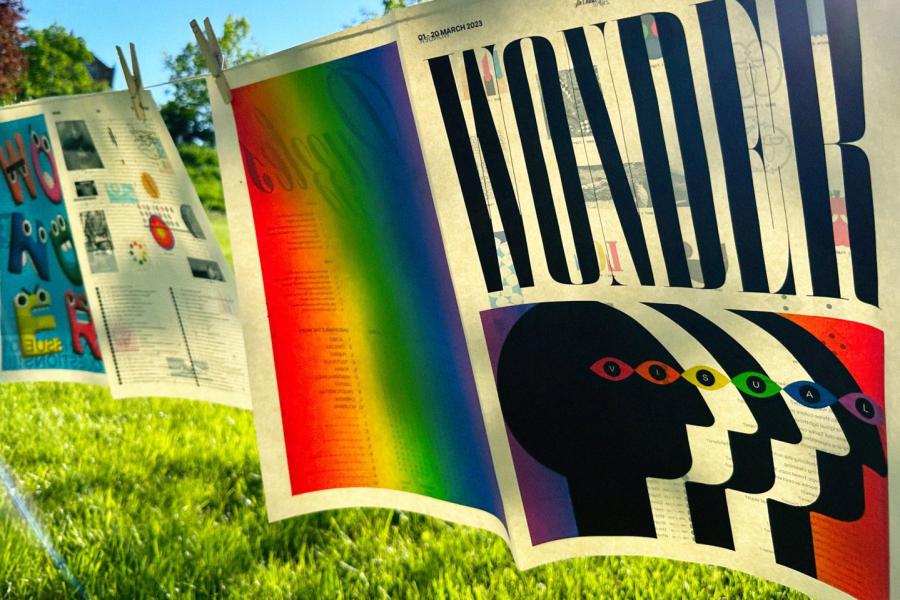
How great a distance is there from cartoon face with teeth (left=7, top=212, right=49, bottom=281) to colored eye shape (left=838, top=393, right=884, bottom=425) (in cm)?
159

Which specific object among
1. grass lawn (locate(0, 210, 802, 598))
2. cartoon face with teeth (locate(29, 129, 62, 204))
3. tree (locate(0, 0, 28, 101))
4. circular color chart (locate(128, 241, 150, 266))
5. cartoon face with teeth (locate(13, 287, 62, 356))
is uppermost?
tree (locate(0, 0, 28, 101))

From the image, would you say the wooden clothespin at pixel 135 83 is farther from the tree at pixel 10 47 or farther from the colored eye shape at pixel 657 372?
the tree at pixel 10 47

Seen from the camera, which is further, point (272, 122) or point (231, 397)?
point (231, 397)

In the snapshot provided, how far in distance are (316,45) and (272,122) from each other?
136mm

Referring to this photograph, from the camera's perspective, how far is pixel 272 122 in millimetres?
1121

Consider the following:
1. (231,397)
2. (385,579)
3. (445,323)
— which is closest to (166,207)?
(231,397)

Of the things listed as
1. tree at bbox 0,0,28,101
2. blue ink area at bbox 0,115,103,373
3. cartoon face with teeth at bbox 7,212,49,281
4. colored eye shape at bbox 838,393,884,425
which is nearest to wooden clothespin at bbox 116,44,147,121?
blue ink area at bbox 0,115,103,373

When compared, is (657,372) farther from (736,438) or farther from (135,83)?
(135,83)

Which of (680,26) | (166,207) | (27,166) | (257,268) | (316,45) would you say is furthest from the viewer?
(27,166)

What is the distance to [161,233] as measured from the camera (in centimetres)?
149

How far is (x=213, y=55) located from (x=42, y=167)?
72 cm

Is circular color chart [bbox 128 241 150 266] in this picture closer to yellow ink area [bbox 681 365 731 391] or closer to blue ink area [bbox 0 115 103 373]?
blue ink area [bbox 0 115 103 373]

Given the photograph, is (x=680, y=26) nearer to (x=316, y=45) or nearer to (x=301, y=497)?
(x=316, y=45)

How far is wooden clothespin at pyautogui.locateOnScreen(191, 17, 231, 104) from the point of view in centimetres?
113
